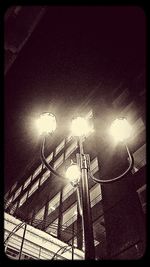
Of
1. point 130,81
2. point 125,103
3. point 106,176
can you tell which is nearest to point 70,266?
point 106,176

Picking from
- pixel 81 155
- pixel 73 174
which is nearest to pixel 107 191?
pixel 73 174

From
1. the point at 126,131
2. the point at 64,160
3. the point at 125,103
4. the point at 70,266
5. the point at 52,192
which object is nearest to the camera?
the point at 70,266

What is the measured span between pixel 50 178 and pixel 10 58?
29.8ft

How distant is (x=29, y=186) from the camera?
691 inches

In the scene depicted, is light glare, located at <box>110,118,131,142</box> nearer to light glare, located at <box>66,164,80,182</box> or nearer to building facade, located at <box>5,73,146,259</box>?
light glare, located at <box>66,164,80,182</box>

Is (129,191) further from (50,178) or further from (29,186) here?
(29,186)

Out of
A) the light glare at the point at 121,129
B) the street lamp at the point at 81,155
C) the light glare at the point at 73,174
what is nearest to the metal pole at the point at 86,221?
the street lamp at the point at 81,155

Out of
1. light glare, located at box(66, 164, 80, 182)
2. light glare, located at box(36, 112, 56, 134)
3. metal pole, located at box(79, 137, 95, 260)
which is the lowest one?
metal pole, located at box(79, 137, 95, 260)

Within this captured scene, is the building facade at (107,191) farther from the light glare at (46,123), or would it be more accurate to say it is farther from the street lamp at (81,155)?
the light glare at (46,123)

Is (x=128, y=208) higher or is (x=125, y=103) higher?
(x=125, y=103)

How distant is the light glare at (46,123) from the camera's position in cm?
345

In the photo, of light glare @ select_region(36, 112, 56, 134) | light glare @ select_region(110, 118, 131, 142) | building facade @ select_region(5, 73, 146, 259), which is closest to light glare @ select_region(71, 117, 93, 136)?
light glare @ select_region(36, 112, 56, 134)

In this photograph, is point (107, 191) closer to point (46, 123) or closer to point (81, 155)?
point (81, 155)

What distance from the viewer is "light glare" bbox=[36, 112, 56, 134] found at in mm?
3451
